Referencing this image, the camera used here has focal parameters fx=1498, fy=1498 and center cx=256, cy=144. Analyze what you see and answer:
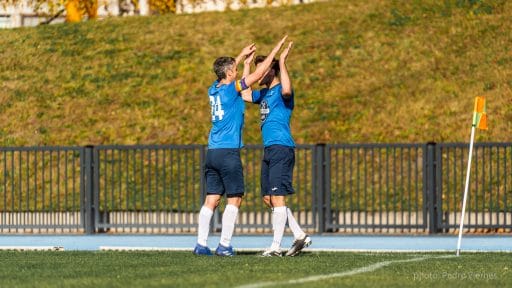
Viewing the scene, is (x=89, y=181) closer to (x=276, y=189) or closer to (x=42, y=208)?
(x=42, y=208)

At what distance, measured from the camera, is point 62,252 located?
656 inches

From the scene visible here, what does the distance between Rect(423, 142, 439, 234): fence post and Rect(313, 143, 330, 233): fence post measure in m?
1.66

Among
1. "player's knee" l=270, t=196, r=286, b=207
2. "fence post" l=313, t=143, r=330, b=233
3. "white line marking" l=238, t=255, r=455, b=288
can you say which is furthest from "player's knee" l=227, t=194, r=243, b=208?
"fence post" l=313, t=143, r=330, b=233

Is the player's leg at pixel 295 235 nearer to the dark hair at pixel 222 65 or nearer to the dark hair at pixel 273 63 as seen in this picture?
the dark hair at pixel 273 63

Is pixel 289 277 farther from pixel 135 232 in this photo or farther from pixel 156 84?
pixel 156 84

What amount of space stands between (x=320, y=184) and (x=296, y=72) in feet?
38.1

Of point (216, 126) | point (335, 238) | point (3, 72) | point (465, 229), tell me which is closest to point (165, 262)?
point (216, 126)

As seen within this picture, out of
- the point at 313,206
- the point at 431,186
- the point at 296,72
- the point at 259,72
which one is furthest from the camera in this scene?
the point at 296,72

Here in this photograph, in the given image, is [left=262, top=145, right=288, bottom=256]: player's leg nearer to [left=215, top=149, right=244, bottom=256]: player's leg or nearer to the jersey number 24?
[left=215, top=149, right=244, bottom=256]: player's leg

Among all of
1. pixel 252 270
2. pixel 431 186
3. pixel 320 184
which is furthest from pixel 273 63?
pixel 320 184

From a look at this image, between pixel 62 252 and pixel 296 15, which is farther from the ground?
pixel 296 15

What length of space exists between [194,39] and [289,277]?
1089 inches

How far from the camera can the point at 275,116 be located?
1568 centimetres

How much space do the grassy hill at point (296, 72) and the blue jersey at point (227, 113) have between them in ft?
51.9
